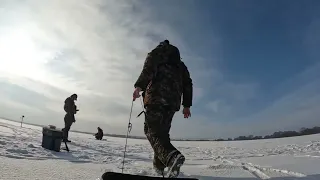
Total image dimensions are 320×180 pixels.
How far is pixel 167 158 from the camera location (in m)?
2.91

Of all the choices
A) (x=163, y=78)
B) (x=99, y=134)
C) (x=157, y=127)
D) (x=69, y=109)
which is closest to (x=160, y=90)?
(x=163, y=78)

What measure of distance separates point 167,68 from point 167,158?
4.05 ft

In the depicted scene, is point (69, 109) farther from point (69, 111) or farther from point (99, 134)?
point (99, 134)

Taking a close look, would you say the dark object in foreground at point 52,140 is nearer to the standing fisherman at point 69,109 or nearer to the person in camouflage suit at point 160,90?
the person in camouflage suit at point 160,90

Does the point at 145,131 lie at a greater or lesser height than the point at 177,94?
lesser

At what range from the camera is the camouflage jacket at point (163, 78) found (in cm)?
346

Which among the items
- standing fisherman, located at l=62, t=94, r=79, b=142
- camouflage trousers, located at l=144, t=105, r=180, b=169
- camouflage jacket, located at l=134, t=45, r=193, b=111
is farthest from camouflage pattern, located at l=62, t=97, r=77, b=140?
camouflage trousers, located at l=144, t=105, r=180, b=169

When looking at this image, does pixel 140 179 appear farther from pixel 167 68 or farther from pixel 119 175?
pixel 167 68

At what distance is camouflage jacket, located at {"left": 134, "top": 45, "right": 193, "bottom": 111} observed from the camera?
3.46 metres

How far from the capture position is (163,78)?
3523 mm

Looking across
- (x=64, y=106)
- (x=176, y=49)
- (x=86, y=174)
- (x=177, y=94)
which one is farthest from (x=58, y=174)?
(x=64, y=106)

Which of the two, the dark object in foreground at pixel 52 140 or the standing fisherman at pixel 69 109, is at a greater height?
the standing fisherman at pixel 69 109

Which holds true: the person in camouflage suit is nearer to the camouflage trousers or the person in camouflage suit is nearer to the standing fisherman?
the camouflage trousers

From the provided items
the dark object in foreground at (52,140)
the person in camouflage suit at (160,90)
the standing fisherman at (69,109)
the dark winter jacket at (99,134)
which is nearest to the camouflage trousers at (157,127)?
the person in camouflage suit at (160,90)
